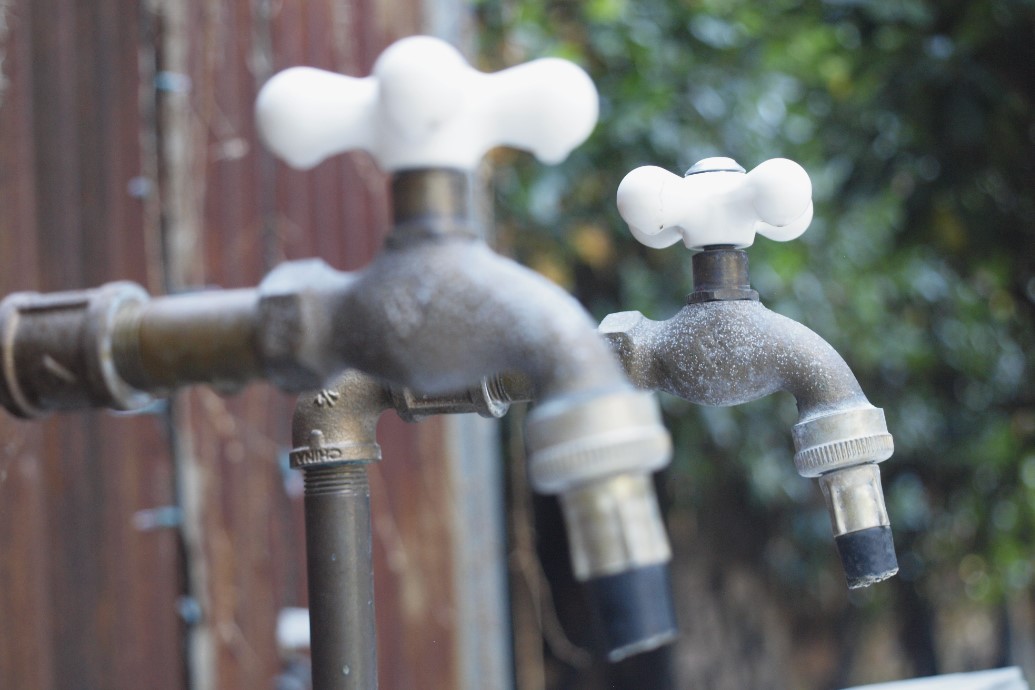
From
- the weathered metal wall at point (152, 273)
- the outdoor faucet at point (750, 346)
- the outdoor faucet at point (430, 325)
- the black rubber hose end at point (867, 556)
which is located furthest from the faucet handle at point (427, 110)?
the weathered metal wall at point (152, 273)

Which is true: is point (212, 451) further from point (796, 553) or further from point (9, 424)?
point (796, 553)

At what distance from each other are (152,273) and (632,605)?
1.12 m

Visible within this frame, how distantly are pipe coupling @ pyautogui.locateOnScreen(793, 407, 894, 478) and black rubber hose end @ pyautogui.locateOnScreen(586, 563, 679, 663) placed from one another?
260 millimetres

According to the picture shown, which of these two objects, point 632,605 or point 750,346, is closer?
point 632,605

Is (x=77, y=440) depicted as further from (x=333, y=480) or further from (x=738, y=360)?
(x=738, y=360)

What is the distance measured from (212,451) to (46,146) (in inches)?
20.4

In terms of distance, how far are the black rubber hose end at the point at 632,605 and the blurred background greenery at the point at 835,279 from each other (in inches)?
76.1

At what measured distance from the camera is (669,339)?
78cm

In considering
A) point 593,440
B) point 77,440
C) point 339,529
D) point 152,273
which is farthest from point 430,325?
point 152,273

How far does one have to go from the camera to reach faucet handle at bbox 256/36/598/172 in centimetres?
54

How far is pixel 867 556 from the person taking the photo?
0.72m

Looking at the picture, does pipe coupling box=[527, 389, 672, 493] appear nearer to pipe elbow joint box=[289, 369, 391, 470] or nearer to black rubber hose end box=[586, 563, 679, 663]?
black rubber hose end box=[586, 563, 679, 663]

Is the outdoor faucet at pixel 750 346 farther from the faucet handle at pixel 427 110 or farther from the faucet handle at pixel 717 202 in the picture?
the faucet handle at pixel 427 110

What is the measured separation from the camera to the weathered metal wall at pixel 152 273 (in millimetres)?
1179
